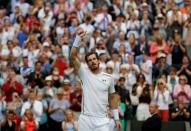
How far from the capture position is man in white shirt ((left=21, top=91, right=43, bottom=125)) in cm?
2044

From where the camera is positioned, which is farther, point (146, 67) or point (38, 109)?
point (146, 67)

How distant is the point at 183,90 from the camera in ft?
68.4

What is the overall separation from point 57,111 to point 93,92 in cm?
829

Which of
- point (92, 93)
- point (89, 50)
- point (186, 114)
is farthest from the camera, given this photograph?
point (89, 50)

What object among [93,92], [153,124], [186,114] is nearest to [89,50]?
[186,114]

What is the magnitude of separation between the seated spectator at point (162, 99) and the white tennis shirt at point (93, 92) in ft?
25.9

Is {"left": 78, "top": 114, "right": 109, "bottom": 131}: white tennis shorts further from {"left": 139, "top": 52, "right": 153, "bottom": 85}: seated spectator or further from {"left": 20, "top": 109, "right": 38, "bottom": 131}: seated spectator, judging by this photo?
{"left": 139, "top": 52, "right": 153, "bottom": 85}: seated spectator

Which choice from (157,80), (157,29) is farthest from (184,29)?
(157,80)

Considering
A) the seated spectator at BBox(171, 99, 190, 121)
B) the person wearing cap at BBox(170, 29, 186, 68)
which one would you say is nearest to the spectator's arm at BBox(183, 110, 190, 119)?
the seated spectator at BBox(171, 99, 190, 121)

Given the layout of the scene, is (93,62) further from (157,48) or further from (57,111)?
(157,48)

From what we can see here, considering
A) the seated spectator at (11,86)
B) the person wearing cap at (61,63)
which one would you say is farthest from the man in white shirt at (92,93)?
the person wearing cap at (61,63)

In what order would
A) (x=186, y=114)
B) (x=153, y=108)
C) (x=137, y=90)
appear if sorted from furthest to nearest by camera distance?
(x=137, y=90) < (x=186, y=114) < (x=153, y=108)

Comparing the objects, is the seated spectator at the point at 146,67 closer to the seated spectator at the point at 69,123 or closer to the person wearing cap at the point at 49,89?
the person wearing cap at the point at 49,89

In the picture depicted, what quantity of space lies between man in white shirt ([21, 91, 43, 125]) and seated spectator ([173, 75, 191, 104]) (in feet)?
13.0
